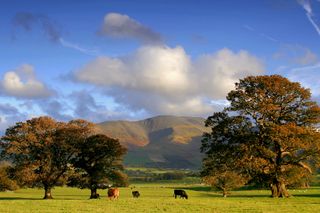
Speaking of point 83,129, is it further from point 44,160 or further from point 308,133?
point 308,133

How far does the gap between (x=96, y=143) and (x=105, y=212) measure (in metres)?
40.9

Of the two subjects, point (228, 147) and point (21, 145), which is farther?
point (21, 145)

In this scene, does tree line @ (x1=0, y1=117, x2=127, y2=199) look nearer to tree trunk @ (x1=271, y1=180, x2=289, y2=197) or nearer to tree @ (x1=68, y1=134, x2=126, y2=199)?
tree @ (x1=68, y1=134, x2=126, y2=199)

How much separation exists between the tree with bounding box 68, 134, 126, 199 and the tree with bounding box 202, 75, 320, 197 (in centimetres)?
2072

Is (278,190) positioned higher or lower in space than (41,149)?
lower

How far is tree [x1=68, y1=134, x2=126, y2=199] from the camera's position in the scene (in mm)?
75375

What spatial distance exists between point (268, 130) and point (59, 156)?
40.8 metres

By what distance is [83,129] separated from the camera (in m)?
80.6

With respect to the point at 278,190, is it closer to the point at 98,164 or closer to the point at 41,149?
the point at 98,164

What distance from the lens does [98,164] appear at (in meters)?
76.8

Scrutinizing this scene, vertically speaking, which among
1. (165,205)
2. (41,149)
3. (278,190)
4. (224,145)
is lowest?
(165,205)

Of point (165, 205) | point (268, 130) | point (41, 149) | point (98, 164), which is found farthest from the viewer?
point (41, 149)

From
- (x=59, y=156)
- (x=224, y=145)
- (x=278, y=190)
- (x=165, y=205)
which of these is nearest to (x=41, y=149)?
(x=59, y=156)

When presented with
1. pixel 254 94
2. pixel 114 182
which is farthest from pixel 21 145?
pixel 254 94
